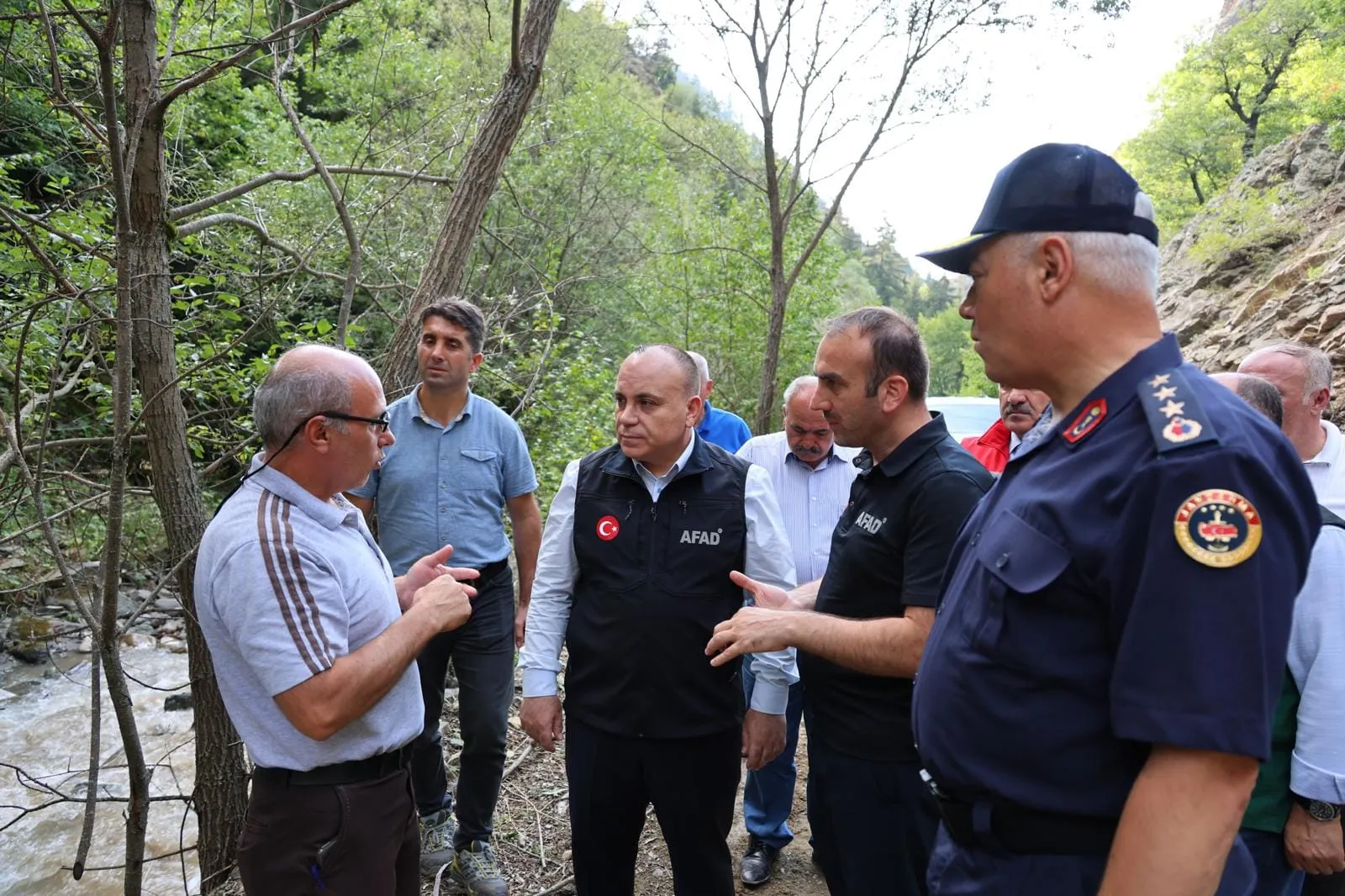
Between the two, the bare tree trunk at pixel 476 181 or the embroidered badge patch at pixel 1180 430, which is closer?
the embroidered badge patch at pixel 1180 430

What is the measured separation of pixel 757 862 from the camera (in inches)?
139

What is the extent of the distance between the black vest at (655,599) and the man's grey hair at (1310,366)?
195 cm

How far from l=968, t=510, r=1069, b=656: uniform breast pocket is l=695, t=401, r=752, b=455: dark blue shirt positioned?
3.36 m

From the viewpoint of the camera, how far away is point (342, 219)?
3.84 metres

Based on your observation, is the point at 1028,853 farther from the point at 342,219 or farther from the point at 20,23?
the point at 20,23

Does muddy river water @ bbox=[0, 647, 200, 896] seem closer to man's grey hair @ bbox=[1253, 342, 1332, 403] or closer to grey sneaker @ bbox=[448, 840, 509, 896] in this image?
grey sneaker @ bbox=[448, 840, 509, 896]

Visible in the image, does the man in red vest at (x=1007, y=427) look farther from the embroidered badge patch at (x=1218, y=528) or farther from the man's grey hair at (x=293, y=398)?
the man's grey hair at (x=293, y=398)

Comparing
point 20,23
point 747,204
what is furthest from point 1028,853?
point 747,204

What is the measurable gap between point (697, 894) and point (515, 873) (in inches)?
48.2

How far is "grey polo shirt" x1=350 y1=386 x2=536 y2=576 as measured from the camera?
350 cm

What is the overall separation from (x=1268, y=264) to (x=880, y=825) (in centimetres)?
1588

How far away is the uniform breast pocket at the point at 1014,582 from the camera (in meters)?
1.19

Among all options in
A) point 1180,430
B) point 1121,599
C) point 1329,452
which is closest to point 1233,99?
point 1329,452

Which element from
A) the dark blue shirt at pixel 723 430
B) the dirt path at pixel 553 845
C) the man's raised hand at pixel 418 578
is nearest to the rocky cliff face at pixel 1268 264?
the dark blue shirt at pixel 723 430
